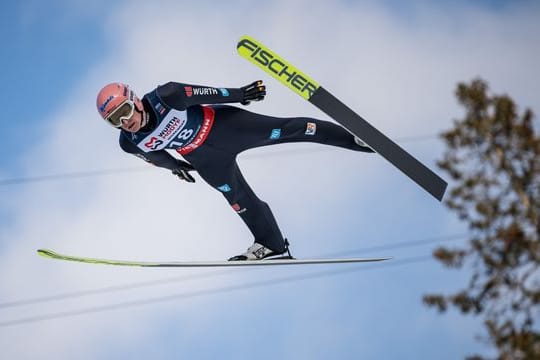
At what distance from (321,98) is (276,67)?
0.47 m

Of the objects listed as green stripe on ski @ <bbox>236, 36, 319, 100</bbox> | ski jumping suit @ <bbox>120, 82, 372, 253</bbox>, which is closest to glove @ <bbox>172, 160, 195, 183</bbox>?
ski jumping suit @ <bbox>120, 82, 372, 253</bbox>

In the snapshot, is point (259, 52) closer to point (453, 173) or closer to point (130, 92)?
point (130, 92)

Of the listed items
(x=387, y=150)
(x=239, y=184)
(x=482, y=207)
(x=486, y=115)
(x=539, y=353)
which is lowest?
(x=239, y=184)

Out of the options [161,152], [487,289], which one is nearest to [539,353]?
[487,289]

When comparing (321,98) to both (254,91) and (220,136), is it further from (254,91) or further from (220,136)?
(220,136)

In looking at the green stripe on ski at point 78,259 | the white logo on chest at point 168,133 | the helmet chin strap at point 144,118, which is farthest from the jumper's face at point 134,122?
the green stripe on ski at point 78,259

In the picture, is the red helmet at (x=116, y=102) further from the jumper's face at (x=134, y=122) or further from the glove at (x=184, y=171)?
the glove at (x=184, y=171)

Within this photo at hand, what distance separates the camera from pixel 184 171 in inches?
271

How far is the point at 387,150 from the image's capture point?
6215 mm

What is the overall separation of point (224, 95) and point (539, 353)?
8660mm

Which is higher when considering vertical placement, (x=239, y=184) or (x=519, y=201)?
(x=519, y=201)

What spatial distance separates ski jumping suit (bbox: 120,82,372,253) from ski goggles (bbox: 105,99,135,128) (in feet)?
0.74

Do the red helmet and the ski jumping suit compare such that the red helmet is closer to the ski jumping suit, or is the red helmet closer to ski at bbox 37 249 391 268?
the ski jumping suit

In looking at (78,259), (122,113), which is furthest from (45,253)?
(122,113)
